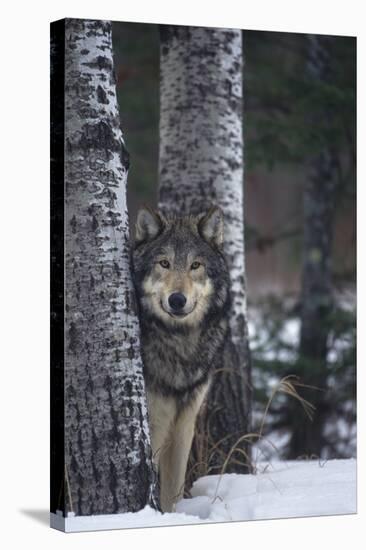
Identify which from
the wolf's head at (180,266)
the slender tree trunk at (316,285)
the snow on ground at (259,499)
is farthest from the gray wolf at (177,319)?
the slender tree trunk at (316,285)

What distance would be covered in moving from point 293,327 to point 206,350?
149 inches

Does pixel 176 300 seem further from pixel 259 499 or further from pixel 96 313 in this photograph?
pixel 259 499

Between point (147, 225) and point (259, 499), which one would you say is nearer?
point (147, 225)

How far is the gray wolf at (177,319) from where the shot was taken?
496cm

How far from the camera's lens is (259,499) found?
17.6 feet

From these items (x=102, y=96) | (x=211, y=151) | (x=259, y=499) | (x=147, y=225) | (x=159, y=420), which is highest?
(x=102, y=96)

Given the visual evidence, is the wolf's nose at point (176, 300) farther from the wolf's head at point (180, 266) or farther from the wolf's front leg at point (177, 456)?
the wolf's front leg at point (177, 456)

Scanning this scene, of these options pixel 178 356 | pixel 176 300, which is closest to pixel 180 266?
pixel 176 300

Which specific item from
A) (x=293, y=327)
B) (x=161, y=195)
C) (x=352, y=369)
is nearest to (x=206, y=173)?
(x=161, y=195)

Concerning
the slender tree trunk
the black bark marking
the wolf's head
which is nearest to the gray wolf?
the wolf's head

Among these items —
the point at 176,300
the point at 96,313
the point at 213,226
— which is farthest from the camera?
the point at 213,226

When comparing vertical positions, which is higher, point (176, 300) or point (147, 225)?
point (147, 225)

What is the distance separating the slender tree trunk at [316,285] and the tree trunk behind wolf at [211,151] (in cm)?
229

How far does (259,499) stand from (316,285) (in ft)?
11.8
